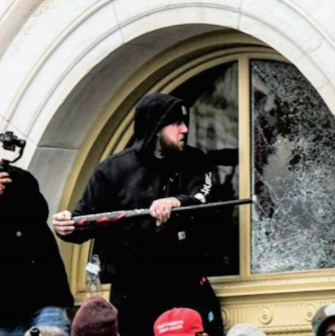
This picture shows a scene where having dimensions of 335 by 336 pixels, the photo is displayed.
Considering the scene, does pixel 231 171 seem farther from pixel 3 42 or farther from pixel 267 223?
pixel 3 42

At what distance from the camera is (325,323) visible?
1106 centimetres

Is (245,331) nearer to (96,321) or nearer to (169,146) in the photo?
(96,321)

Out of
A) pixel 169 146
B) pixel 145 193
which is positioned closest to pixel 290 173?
pixel 169 146

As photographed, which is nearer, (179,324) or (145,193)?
(179,324)

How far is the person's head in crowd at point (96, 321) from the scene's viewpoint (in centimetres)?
1088

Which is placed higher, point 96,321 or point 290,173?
point 290,173

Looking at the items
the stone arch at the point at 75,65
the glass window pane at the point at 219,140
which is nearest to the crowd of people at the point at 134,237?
the glass window pane at the point at 219,140

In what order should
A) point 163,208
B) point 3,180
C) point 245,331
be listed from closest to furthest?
point 245,331, point 163,208, point 3,180

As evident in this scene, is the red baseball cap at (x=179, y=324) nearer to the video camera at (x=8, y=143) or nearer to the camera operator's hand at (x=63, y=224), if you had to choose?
the camera operator's hand at (x=63, y=224)

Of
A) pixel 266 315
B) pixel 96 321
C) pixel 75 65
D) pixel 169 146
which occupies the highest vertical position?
pixel 75 65

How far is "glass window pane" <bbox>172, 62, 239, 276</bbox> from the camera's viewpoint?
12914 millimetres

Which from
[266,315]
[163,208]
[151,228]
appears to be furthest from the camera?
[266,315]

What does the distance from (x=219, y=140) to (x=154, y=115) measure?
0.82 metres

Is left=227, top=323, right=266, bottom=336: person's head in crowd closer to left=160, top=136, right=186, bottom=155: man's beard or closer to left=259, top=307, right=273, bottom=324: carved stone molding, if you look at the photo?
left=259, top=307, right=273, bottom=324: carved stone molding
